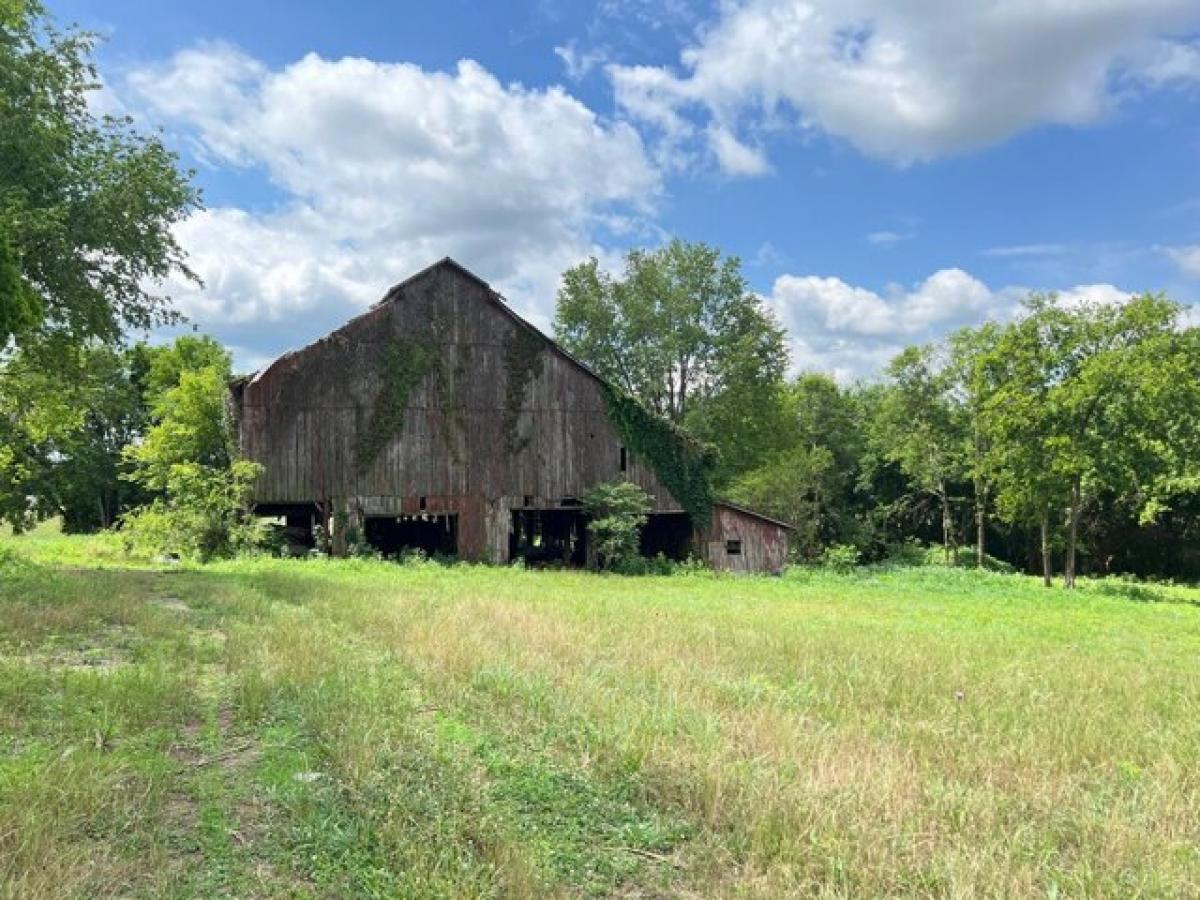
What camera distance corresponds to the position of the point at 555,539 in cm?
3988

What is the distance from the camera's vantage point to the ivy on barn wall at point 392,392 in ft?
96.4

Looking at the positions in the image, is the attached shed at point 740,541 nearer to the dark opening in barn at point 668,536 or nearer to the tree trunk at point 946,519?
the dark opening in barn at point 668,536

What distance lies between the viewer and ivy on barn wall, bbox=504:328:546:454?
30.9 meters

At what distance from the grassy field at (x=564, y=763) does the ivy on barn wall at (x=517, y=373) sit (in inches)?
753

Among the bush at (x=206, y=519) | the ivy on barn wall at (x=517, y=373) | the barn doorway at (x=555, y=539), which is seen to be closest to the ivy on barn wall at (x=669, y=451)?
the ivy on barn wall at (x=517, y=373)

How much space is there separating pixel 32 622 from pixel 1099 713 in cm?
1224

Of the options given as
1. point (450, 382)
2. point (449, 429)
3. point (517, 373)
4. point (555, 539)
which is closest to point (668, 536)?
point (555, 539)

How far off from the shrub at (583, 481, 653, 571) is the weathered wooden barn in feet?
→ 2.66

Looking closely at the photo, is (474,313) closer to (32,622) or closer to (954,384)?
(32,622)

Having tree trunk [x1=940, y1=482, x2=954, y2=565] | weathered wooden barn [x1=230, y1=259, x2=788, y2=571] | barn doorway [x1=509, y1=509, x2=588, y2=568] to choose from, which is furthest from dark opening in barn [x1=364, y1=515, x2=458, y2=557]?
tree trunk [x1=940, y1=482, x2=954, y2=565]

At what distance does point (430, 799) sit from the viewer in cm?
480

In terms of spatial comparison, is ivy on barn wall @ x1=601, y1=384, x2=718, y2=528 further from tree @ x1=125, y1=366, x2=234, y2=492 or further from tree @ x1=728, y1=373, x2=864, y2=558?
tree @ x1=125, y1=366, x2=234, y2=492

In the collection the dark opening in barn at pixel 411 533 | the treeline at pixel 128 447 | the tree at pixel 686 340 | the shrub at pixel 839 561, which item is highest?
the tree at pixel 686 340

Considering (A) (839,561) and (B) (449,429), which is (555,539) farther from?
→ (A) (839,561)
